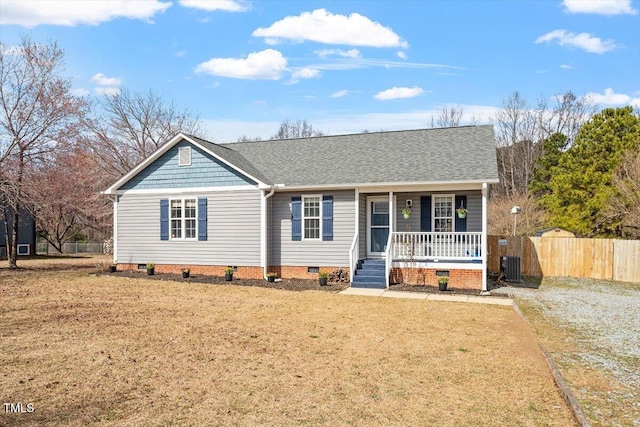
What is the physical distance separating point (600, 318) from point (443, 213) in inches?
235

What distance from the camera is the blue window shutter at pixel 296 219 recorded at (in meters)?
16.0

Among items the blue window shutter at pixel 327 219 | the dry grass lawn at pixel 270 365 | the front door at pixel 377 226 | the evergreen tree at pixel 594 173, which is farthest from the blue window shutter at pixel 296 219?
the evergreen tree at pixel 594 173

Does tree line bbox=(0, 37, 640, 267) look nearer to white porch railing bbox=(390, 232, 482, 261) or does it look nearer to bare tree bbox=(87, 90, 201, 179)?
bare tree bbox=(87, 90, 201, 179)

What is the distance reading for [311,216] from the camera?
16.1 metres

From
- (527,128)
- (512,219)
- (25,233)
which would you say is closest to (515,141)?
(527,128)

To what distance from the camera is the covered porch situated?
561 inches

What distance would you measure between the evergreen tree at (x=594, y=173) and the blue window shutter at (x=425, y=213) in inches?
495

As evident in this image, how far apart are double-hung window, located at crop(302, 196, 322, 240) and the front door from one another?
182 centimetres

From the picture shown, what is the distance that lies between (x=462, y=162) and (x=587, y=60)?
1740cm

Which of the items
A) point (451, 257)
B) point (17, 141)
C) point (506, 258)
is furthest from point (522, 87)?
point (17, 141)

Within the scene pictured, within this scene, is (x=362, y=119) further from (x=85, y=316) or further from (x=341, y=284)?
(x=85, y=316)

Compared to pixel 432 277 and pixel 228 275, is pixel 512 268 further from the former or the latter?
pixel 228 275

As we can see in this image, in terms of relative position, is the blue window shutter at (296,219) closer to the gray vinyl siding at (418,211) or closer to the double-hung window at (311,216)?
the double-hung window at (311,216)

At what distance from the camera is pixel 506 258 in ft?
55.6
